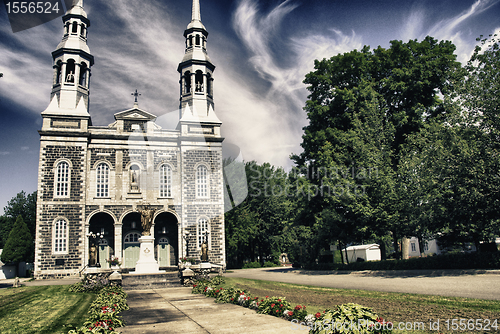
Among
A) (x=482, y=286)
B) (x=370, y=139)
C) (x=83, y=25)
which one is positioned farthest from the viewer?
(x=83, y=25)

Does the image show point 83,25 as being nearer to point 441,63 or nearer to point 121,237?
point 121,237

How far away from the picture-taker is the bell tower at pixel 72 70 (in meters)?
30.6

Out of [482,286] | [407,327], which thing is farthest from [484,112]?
[407,327]

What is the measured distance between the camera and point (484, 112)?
1795cm

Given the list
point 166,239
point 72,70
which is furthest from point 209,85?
point 166,239

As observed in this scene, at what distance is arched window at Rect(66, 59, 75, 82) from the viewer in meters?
31.8

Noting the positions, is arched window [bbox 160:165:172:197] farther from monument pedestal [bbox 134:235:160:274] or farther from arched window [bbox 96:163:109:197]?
monument pedestal [bbox 134:235:160:274]

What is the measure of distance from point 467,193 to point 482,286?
20.2ft

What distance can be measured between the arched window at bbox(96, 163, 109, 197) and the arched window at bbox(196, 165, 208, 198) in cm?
797

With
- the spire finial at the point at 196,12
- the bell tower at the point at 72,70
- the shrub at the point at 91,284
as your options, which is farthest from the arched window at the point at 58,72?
the shrub at the point at 91,284

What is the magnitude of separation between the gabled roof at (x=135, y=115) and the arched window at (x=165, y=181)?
4.77 m

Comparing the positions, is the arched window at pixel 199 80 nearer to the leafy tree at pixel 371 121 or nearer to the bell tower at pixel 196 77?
the bell tower at pixel 196 77

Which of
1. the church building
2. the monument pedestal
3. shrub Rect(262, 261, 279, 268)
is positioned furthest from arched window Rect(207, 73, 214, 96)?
shrub Rect(262, 261, 279, 268)

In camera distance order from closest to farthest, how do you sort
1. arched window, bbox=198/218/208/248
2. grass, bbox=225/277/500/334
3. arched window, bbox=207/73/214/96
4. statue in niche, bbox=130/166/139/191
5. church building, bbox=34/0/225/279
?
grass, bbox=225/277/500/334 → church building, bbox=34/0/225/279 → statue in niche, bbox=130/166/139/191 → arched window, bbox=198/218/208/248 → arched window, bbox=207/73/214/96
